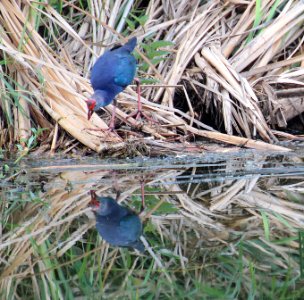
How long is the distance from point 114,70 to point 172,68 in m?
0.65

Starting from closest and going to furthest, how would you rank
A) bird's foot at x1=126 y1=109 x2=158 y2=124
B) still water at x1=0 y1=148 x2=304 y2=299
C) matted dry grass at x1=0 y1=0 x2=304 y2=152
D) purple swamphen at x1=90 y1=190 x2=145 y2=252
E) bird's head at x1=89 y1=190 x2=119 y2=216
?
still water at x1=0 y1=148 x2=304 y2=299
purple swamphen at x1=90 y1=190 x2=145 y2=252
bird's head at x1=89 y1=190 x2=119 y2=216
matted dry grass at x1=0 y1=0 x2=304 y2=152
bird's foot at x1=126 y1=109 x2=158 y2=124

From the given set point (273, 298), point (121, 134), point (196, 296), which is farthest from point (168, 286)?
point (121, 134)

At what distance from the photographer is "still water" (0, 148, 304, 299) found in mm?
2785

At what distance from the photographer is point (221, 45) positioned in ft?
21.1

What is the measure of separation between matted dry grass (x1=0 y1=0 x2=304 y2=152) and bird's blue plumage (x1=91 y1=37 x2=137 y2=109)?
0.14 m

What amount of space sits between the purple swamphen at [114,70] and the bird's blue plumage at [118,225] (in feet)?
5.99

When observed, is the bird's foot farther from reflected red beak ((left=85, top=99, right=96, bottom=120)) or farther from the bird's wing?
reflected red beak ((left=85, top=99, right=96, bottom=120))

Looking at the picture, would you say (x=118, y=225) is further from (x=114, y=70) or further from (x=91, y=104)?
(x=114, y=70)

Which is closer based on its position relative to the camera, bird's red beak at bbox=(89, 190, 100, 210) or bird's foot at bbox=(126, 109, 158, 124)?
bird's red beak at bbox=(89, 190, 100, 210)

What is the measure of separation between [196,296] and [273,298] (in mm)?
238

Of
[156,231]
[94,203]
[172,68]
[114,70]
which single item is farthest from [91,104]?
[156,231]

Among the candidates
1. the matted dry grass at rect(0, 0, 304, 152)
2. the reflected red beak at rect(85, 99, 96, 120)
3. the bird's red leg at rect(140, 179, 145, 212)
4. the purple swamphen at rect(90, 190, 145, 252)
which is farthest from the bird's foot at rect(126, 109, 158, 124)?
the purple swamphen at rect(90, 190, 145, 252)

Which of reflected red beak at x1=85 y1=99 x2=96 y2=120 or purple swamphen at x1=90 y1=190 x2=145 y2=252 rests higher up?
purple swamphen at x1=90 y1=190 x2=145 y2=252

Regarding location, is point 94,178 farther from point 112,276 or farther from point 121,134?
point 112,276
